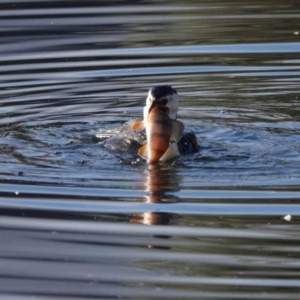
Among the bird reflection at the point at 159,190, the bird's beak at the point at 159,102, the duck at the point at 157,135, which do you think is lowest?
the bird reflection at the point at 159,190

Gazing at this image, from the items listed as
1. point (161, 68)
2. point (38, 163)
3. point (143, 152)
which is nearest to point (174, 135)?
point (143, 152)

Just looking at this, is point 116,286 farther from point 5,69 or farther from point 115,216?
point 5,69

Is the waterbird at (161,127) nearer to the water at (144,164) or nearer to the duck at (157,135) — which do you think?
the duck at (157,135)

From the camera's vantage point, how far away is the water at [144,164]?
302 inches

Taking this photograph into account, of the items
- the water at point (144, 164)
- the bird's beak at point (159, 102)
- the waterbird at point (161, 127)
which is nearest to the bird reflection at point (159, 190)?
the water at point (144, 164)

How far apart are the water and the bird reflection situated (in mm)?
24

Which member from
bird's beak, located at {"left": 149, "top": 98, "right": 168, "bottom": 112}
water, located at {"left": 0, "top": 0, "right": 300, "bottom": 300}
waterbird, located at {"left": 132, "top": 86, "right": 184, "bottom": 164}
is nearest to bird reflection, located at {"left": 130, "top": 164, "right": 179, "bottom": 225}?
water, located at {"left": 0, "top": 0, "right": 300, "bottom": 300}

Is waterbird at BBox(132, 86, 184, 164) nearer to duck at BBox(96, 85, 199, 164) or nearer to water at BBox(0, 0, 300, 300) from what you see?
duck at BBox(96, 85, 199, 164)

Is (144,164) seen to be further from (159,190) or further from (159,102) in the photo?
(159,190)

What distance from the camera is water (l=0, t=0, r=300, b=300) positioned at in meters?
7.66

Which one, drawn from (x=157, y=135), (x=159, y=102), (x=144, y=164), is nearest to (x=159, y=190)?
(x=157, y=135)

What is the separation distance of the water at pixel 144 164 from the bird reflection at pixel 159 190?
0.02m

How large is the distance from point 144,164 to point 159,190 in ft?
3.65

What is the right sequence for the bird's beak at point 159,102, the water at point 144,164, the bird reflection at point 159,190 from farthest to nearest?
the bird's beak at point 159,102 < the bird reflection at point 159,190 < the water at point 144,164
